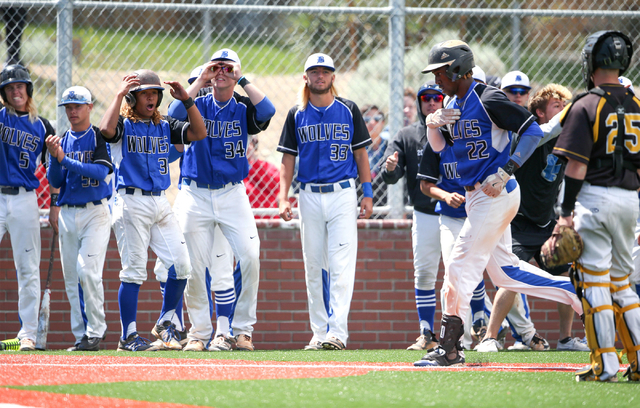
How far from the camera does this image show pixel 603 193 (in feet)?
13.5

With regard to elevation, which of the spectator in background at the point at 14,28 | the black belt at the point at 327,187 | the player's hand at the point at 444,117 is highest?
the spectator in background at the point at 14,28

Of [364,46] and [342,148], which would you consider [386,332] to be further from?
[364,46]

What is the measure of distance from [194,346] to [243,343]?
405mm

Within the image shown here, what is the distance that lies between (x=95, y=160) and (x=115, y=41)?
191cm

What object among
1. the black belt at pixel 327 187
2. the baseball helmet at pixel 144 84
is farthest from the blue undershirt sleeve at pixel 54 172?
the black belt at pixel 327 187

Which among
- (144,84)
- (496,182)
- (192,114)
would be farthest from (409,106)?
(496,182)

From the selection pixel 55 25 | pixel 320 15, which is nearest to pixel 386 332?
pixel 320 15

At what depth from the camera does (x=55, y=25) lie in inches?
300

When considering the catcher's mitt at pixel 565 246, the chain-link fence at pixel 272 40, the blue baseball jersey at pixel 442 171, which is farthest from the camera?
the chain-link fence at pixel 272 40

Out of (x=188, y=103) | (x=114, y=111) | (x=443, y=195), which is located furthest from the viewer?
(x=188, y=103)

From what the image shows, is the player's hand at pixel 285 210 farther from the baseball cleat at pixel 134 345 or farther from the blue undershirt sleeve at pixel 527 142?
the blue undershirt sleeve at pixel 527 142

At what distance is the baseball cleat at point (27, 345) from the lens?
6688 millimetres

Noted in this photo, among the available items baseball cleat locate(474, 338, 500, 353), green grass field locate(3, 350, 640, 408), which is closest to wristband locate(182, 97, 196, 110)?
green grass field locate(3, 350, 640, 408)

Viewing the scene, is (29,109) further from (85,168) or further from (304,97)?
(304,97)
